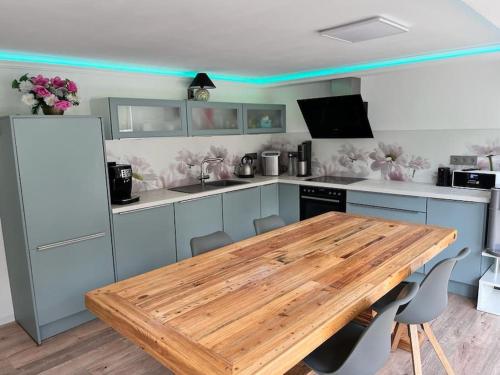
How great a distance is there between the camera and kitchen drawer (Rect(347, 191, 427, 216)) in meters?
3.48

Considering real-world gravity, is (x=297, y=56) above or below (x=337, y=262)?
above

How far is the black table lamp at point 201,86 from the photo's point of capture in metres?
3.99

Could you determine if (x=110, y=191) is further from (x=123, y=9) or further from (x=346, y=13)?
(x=346, y=13)

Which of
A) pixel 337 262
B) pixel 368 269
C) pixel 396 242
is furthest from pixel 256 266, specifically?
pixel 396 242

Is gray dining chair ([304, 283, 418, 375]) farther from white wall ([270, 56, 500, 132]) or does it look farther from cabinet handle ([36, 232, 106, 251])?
white wall ([270, 56, 500, 132])

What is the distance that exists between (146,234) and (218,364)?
2.33m

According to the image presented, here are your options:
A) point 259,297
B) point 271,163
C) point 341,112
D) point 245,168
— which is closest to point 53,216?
point 259,297

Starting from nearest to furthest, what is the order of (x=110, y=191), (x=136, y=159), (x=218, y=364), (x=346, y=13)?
(x=218, y=364) → (x=346, y=13) → (x=110, y=191) → (x=136, y=159)

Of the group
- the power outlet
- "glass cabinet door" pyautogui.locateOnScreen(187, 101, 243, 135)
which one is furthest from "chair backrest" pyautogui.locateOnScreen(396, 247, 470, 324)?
"glass cabinet door" pyautogui.locateOnScreen(187, 101, 243, 135)

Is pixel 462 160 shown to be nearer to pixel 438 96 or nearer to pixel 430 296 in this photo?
pixel 438 96

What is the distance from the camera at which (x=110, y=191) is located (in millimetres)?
3217

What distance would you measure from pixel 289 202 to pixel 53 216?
2666 millimetres

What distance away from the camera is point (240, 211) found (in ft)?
13.9

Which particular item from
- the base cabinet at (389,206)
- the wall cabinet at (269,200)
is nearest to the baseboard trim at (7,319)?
the wall cabinet at (269,200)
